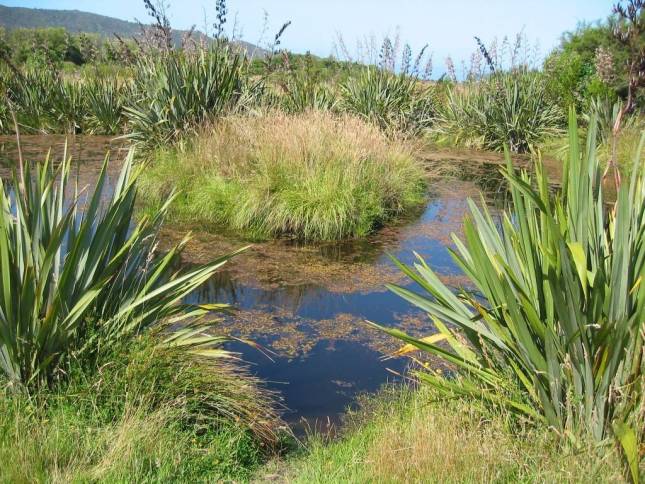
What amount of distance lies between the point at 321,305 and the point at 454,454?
11.1ft

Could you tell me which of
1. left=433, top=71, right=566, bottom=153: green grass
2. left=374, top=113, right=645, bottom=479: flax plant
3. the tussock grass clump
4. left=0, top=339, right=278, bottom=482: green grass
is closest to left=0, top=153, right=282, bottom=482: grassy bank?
left=0, top=339, right=278, bottom=482: green grass

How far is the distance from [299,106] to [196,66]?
113 inches

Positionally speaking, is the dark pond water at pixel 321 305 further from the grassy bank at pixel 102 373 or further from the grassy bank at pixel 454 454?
the grassy bank at pixel 454 454

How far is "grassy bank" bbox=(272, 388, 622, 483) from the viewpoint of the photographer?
102 inches

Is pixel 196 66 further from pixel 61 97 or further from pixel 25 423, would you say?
pixel 25 423

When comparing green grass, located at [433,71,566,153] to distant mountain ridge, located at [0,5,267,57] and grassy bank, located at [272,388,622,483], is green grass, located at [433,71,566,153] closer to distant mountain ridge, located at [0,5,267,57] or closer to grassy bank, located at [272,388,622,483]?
grassy bank, located at [272,388,622,483]

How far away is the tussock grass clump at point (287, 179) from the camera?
26.9ft

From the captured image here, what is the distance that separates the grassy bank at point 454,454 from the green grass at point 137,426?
32 centimetres

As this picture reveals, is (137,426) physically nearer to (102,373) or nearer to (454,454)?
(102,373)

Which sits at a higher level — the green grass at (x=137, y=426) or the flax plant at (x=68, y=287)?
the flax plant at (x=68, y=287)

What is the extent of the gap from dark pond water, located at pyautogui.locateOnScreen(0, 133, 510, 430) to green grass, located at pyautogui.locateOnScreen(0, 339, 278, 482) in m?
0.64

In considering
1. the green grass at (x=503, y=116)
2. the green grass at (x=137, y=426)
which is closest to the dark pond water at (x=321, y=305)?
the green grass at (x=137, y=426)

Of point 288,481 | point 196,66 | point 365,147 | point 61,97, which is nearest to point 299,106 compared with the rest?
point 196,66

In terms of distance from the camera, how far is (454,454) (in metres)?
2.73
